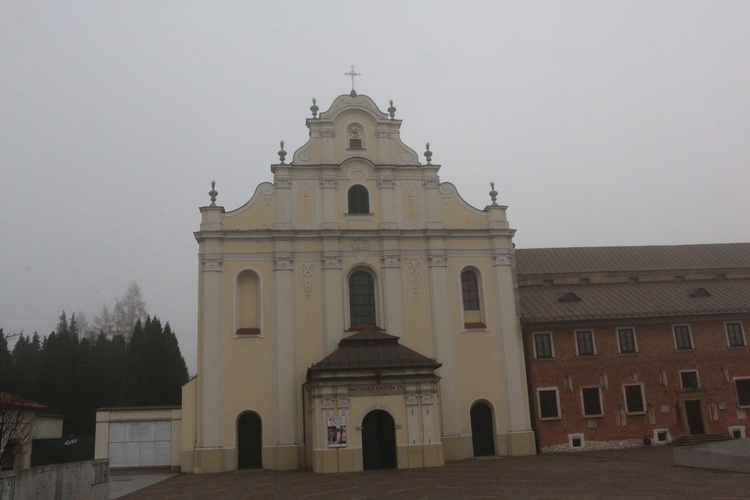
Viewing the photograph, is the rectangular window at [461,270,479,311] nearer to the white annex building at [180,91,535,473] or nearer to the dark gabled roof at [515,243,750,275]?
the white annex building at [180,91,535,473]

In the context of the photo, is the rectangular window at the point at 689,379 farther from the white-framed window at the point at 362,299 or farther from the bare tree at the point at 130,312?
the bare tree at the point at 130,312

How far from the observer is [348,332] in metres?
29.9

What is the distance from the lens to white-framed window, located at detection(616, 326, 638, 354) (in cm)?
3162

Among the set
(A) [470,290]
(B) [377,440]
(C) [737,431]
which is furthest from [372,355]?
(C) [737,431]

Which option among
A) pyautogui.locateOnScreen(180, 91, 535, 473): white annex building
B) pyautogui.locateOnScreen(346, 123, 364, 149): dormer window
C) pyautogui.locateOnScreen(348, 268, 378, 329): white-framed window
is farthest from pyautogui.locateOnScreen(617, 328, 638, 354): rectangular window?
pyautogui.locateOnScreen(346, 123, 364, 149): dormer window

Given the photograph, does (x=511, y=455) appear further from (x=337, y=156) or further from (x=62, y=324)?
(x=62, y=324)

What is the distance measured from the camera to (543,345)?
103 ft

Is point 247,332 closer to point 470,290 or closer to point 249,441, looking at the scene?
point 249,441

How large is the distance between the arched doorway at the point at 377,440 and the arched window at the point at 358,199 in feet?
32.5

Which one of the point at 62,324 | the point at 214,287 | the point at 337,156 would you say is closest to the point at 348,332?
the point at 214,287

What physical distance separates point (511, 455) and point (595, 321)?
7.79 m

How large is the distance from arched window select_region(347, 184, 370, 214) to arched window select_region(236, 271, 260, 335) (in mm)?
5791

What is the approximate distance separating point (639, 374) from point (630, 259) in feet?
35.5

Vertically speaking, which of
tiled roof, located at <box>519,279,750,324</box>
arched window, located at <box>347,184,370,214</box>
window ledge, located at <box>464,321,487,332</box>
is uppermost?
arched window, located at <box>347,184,370,214</box>
